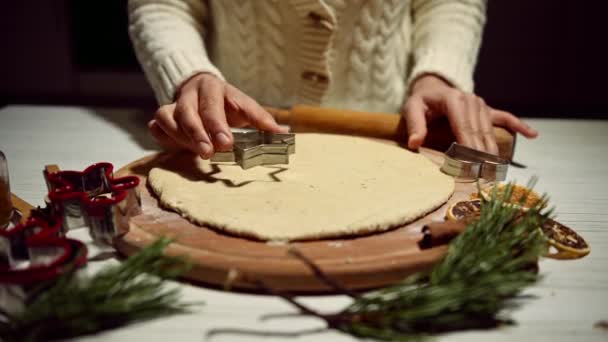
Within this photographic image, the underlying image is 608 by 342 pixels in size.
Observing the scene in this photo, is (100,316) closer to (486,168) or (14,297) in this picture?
(14,297)

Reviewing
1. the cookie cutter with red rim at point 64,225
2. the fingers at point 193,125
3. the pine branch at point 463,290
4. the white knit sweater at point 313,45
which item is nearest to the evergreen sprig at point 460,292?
the pine branch at point 463,290

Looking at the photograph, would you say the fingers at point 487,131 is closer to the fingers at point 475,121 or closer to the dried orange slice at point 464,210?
the fingers at point 475,121

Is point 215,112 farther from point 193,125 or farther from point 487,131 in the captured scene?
point 487,131

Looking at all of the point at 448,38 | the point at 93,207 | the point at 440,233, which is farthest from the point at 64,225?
the point at 448,38

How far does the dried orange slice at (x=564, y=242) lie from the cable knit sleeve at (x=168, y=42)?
870 mm

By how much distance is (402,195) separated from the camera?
2.95 feet

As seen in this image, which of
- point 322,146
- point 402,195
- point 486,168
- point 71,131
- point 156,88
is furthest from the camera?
point 71,131

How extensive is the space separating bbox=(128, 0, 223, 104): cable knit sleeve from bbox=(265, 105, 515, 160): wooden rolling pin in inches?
10.4

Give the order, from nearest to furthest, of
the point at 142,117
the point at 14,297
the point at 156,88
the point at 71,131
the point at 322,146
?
the point at 14,297, the point at 322,146, the point at 156,88, the point at 71,131, the point at 142,117

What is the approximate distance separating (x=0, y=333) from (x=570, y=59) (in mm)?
3472

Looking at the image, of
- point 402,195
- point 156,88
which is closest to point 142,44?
point 156,88

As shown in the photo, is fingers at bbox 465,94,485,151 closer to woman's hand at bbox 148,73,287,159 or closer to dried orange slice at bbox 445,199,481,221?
dried orange slice at bbox 445,199,481,221

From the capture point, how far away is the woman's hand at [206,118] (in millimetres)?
948

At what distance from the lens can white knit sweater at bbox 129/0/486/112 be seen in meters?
1.39
